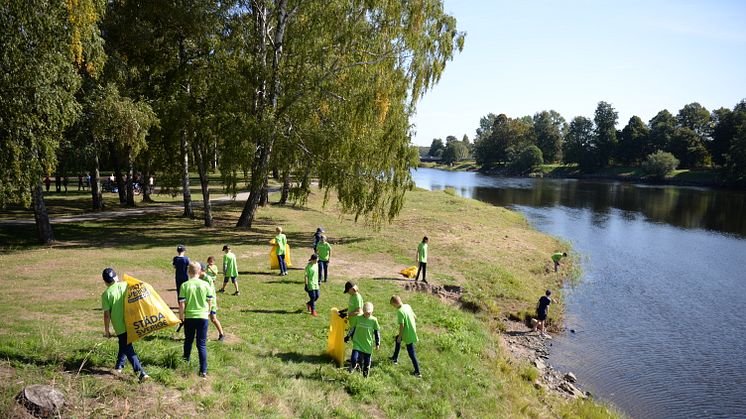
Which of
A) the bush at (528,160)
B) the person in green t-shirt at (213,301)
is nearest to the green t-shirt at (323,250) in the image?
the person in green t-shirt at (213,301)

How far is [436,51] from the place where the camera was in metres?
29.1

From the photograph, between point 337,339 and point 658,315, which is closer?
point 337,339

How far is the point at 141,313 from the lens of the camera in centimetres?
919

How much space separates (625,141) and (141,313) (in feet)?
454

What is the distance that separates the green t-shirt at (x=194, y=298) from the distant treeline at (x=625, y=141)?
109 metres

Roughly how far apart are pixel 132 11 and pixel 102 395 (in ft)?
79.4

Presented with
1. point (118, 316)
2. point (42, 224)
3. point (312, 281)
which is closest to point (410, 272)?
point (312, 281)

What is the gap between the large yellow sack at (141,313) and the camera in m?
9.12

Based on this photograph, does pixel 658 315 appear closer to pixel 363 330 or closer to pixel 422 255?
pixel 422 255

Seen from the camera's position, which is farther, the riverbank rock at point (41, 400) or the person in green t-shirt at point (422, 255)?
the person in green t-shirt at point (422, 255)

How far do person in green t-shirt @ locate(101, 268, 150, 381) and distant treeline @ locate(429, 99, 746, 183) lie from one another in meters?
110

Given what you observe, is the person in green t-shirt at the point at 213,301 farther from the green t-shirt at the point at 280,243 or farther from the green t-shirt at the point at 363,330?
the green t-shirt at the point at 280,243

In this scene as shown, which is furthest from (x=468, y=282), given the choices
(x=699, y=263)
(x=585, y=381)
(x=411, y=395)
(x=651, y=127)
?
(x=651, y=127)

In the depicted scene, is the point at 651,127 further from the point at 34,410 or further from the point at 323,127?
the point at 34,410
